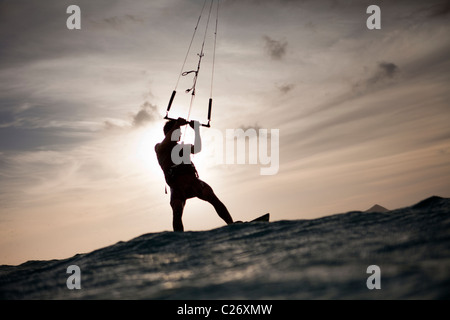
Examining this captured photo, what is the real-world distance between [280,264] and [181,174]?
4.80 meters

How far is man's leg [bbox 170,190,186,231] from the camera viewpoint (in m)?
9.50

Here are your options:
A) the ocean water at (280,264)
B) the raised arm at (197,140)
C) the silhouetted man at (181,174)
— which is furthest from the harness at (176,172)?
the ocean water at (280,264)

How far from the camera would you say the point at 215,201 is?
996cm

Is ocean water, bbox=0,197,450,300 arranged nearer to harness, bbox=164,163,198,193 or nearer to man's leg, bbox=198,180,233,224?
man's leg, bbox=198,180,233,224

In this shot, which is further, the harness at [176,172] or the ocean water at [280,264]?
the harness at [176,172]

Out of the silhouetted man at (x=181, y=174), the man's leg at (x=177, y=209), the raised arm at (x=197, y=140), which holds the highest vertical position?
the raised arm at (x=197, y=140)

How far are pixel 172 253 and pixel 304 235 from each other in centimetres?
240

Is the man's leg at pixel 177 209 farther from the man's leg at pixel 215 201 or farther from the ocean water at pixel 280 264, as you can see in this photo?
the ocean water at pixel 280 264

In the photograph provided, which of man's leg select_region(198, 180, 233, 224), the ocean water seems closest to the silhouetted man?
man's leg select_region(198, 180, 233, 224)

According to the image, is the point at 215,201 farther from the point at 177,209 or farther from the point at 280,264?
the point at 280,264

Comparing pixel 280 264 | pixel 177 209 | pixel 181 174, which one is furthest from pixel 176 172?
pixel 280 264

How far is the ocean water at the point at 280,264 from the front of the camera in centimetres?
445

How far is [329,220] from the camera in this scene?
8.59m
